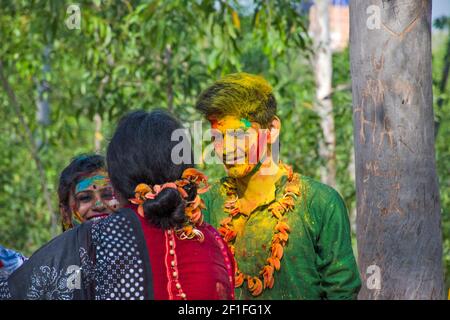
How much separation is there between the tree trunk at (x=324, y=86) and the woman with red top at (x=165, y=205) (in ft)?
22.8

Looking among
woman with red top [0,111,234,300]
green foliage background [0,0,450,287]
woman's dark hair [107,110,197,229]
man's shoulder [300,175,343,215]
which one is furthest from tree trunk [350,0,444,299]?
green foliage background [0,0,450,287]

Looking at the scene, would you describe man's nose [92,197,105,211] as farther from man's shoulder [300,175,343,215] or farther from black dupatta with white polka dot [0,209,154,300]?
black dupatta with white polka dot [0,209,154,300]

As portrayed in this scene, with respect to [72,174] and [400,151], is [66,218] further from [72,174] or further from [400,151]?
[400,151]

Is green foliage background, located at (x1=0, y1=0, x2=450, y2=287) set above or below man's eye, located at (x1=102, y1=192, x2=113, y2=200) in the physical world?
above

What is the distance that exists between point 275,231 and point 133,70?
212 inches

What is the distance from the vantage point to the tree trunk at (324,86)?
1095 cm

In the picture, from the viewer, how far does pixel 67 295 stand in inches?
112

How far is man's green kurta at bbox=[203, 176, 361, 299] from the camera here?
11.8 feet

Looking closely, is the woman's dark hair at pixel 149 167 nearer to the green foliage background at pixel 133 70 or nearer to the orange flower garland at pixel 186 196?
the orange flower garland at pixel 186 196

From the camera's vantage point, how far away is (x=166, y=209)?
9.64ft

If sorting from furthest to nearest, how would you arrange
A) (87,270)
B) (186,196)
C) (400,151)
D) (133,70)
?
(133,70)
(400,151)
(186,196)
(87,270)

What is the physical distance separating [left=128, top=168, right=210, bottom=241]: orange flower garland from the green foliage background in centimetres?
391

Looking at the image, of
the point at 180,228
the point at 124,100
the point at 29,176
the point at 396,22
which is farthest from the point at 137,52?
the point at 180,228

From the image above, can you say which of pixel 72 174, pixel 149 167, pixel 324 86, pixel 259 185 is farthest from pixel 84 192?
pixel 324 86
